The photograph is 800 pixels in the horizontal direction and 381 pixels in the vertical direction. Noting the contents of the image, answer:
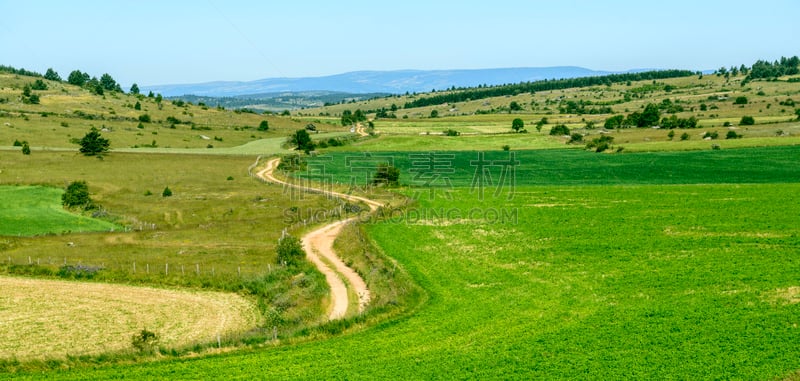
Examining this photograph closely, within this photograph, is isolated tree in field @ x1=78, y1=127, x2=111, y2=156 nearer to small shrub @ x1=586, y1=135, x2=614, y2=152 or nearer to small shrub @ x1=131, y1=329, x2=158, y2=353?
small shrub @ x1=586, y1=135, x2=614, y2=152

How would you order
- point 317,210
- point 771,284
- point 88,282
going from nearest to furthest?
point 771,284
point 88,282
point 317,210

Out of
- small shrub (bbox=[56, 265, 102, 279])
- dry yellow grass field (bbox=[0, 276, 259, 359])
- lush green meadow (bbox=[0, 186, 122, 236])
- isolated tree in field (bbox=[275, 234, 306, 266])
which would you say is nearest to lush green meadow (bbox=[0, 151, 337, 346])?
small shrub (bbox=[56, 265, 102, 279])

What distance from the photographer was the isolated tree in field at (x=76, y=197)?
2736 inches

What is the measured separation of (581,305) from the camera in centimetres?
A: 3384

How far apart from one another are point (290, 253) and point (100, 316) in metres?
13.8

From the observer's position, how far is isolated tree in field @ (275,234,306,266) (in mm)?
47250

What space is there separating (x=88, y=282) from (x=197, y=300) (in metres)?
9.32

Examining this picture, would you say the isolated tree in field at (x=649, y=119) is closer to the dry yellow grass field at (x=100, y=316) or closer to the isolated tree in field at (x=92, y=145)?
the isolated tree in field at (x=92, y=145)

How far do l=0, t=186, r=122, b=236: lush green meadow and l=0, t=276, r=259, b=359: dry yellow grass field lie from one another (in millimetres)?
15543

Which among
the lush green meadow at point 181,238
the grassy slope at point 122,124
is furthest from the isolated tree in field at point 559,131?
the lush green meadow at point 181,238

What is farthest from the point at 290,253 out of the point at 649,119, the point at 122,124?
the point at 649,119

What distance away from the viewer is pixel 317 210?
6962cm

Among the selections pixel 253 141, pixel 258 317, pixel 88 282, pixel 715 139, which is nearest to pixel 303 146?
pixel 253 141

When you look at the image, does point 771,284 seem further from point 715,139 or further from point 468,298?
point 715,139
